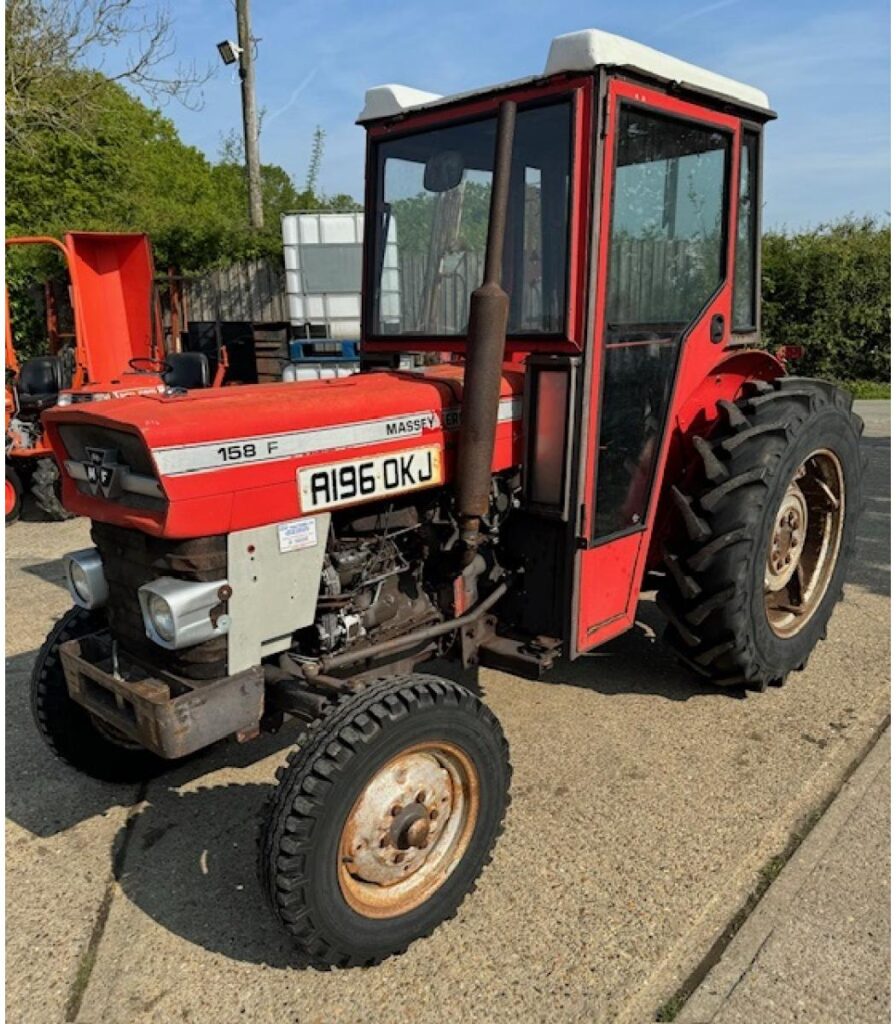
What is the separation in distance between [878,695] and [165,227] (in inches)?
536

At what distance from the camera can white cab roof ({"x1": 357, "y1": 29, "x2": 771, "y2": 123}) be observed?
2.57 m

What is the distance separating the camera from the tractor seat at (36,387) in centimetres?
735

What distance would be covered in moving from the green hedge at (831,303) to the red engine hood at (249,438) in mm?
12765

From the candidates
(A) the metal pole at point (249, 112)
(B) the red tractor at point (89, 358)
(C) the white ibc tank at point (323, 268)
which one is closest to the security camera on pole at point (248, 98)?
(A) the metal pole at point (249, 112)

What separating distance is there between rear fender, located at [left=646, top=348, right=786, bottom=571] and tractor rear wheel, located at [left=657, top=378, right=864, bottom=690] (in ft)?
0.29

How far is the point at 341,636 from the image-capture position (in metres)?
2.71

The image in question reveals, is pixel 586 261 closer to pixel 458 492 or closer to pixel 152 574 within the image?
pixel 458 492

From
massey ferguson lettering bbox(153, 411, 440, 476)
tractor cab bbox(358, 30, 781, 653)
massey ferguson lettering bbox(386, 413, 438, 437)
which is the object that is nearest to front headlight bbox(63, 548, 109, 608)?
massey ferguson lettering bbox(153, 411, 440, 476)

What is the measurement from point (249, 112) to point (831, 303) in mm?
10380

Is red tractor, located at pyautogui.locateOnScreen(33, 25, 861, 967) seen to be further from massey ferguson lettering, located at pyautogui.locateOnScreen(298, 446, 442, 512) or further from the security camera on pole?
the security camera on pole

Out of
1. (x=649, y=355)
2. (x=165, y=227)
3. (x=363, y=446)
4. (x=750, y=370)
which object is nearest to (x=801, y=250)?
(x=165, y=227)

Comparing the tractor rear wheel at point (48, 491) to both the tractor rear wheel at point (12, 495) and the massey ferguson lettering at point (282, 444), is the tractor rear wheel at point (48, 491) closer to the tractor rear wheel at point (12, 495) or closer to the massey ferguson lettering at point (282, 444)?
the tractor rear wheel at point (12, 495)

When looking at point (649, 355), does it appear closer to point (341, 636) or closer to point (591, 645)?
point (591, 645)

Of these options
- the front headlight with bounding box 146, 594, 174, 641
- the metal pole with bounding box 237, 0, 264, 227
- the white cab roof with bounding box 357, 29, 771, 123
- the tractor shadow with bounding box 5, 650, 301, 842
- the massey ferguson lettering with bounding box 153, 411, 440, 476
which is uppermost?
the metal pole with bounding box 237, 0, 264, 227
